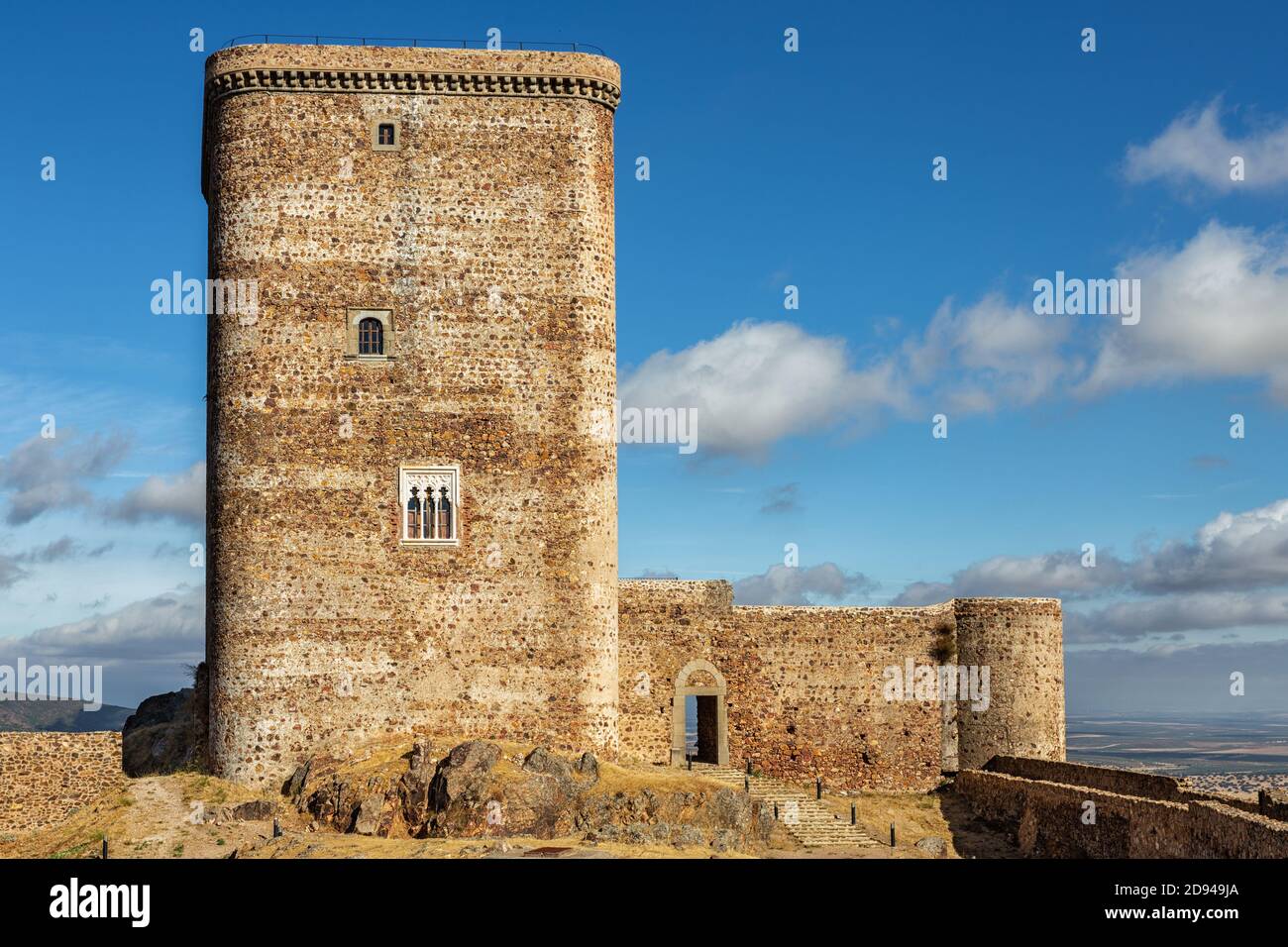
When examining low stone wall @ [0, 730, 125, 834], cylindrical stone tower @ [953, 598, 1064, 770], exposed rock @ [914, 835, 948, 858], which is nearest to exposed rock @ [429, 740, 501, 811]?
low stone wall @ [0, 730, 125, 834]

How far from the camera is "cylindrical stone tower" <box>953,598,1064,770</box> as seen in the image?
118ft

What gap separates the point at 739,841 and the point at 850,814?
5355 mm

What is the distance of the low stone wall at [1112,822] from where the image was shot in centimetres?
2308

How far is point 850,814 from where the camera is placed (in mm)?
32688

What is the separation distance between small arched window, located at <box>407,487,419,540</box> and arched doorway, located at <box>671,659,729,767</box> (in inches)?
291

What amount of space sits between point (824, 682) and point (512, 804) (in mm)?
10063

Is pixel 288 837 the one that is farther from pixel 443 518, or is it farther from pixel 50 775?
pixel 443 518

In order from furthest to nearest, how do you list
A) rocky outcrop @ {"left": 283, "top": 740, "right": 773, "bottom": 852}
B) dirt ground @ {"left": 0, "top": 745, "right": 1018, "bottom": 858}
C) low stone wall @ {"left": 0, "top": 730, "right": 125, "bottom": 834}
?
low stone wall @ {"left": 0, "top": 730, "right": 125, "bottom": 834}
rocky outcrop @ {"left": 283, "top": 740, "right": 773, "bottom": 852}
dirt ground @ {"left": 0, "top": 745, "right": 1018, "bottom": 858}

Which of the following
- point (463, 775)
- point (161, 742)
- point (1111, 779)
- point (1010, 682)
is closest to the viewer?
point (463, 775)

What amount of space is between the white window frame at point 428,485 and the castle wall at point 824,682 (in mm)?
5267

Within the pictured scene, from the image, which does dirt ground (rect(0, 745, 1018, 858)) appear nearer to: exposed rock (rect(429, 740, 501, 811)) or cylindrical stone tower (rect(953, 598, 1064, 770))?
exposed rock (rect(429, 740, 501, 811))

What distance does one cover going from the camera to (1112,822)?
91.1 feet

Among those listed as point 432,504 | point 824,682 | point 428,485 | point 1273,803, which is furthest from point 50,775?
point 1273,803

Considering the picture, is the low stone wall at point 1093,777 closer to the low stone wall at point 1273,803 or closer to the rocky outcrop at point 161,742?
the low stone wall at point 1273,803
